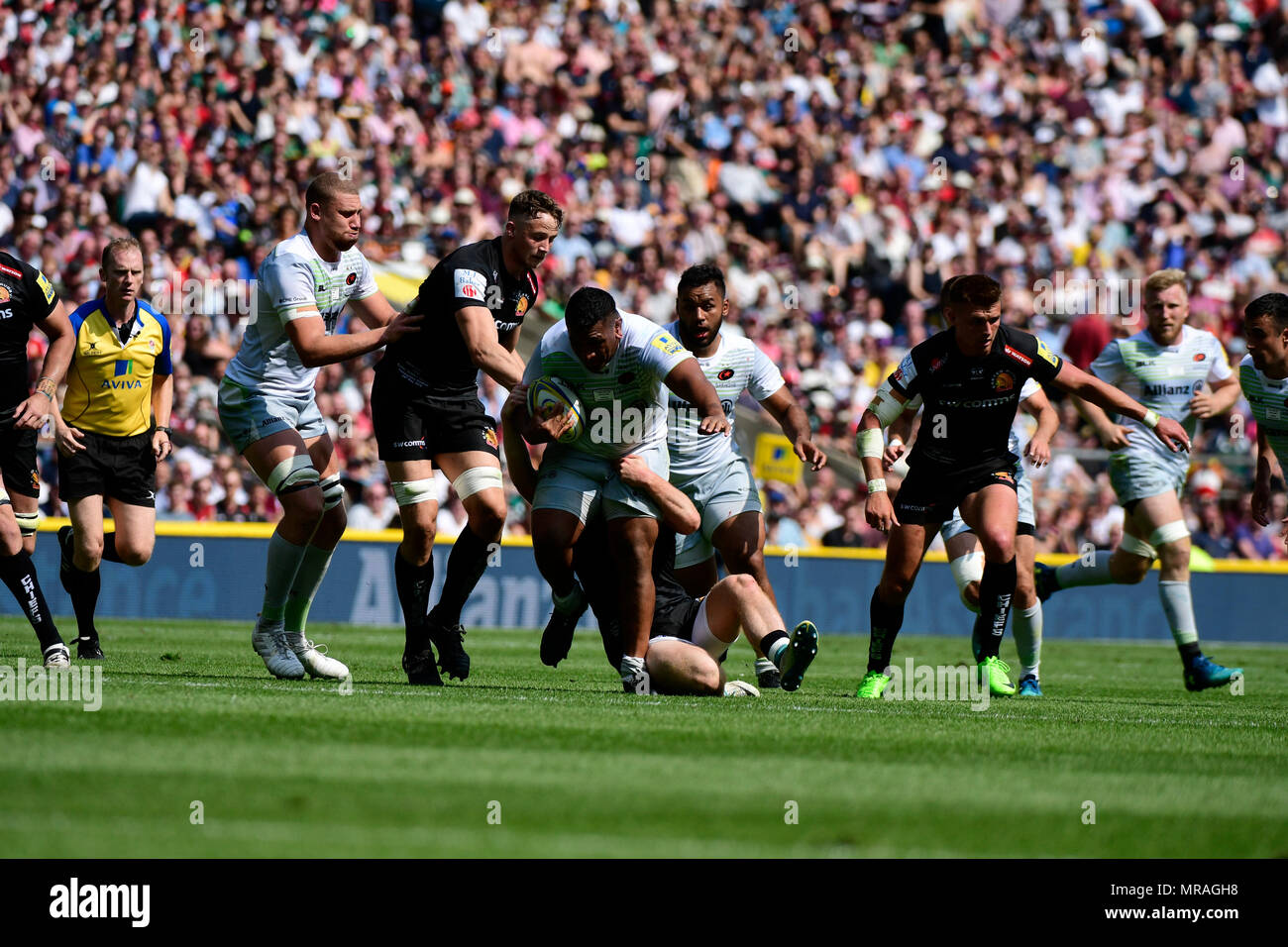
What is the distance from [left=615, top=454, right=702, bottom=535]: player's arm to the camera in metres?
8.26

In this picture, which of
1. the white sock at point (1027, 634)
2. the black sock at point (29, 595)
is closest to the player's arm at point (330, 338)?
the black sock at point (29, 595)

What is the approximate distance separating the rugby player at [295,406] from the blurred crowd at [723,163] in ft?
27.3

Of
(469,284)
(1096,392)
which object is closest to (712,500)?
(469,284)

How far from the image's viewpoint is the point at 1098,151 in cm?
2612

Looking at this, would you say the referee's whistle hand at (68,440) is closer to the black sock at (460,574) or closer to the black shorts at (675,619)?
the black sock at (460,574)

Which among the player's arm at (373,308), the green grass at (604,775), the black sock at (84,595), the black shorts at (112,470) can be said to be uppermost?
the player's arm at (373,308)

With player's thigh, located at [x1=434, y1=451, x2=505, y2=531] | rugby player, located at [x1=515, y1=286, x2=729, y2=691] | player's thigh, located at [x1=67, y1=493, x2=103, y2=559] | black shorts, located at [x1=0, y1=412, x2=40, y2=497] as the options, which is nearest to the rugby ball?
rugby player, located at [x1=515, y1=286, x2=729, y2=691]

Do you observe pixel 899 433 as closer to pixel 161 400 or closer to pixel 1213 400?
pixel 1213 400

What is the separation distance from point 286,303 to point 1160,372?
6511 millimetres

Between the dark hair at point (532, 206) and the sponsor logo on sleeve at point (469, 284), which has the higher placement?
the dark hair at point (532, 206)

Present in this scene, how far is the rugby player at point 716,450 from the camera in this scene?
974 centimetres

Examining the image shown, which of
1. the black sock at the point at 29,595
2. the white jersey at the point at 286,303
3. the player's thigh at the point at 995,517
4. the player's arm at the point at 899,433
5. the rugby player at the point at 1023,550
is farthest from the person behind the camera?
the rugby player at the point at 1023,550

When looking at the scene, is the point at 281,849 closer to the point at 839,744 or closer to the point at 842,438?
the point at 839,744
